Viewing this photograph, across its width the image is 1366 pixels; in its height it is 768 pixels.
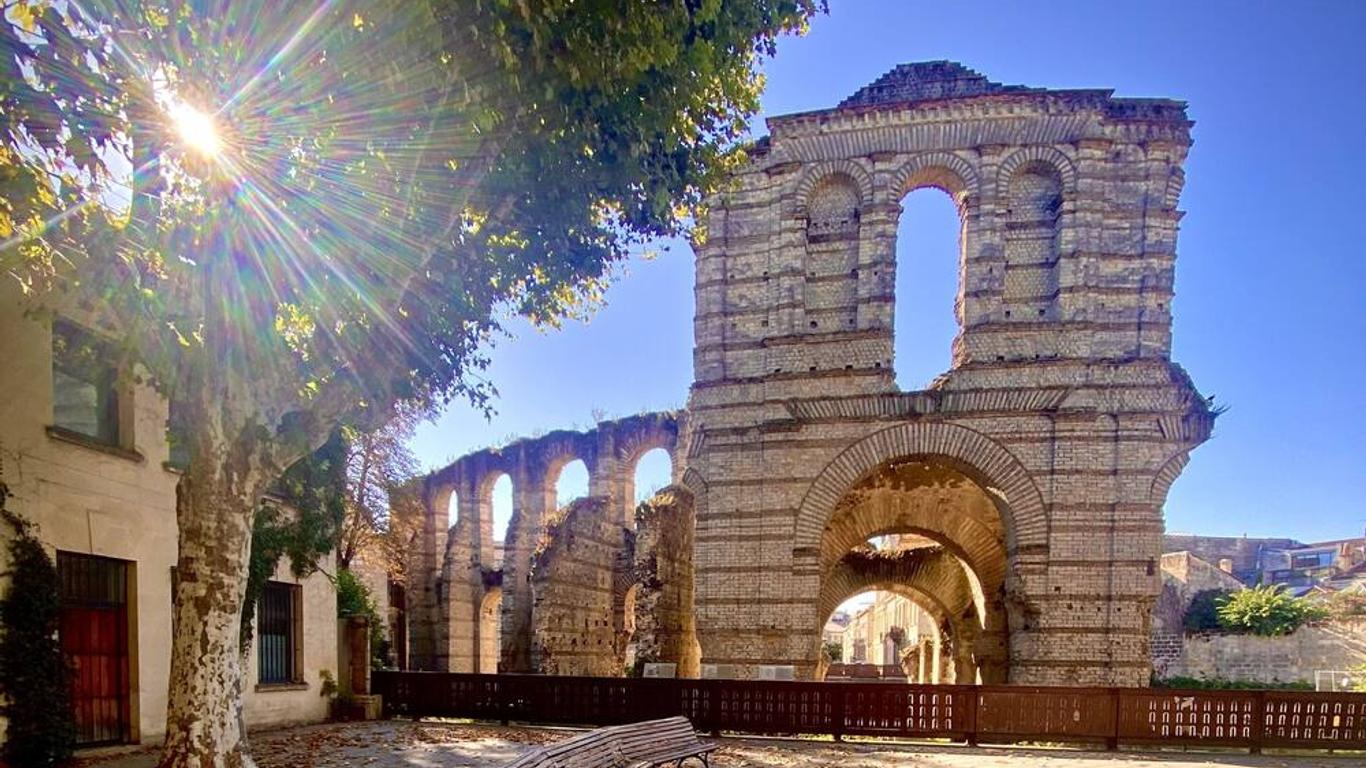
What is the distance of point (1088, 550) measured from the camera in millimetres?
11688

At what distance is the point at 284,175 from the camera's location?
6.33 metres

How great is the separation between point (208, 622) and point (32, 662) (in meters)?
3.54

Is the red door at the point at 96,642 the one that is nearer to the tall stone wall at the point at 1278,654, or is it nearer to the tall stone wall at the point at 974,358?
the tall stone wall at the point at 974,358

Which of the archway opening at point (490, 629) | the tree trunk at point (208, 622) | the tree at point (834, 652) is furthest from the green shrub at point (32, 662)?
the tree at point (834, 652)

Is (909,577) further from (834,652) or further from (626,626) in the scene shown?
(834,652)

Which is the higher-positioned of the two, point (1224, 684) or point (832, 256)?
point (832, 256)

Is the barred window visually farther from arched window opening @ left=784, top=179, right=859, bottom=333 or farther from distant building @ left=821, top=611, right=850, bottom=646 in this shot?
distant building @ left=821, top=611, right=850, bottom=646

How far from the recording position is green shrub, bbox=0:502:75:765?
296 inches

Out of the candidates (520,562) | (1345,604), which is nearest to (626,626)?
(520,562)

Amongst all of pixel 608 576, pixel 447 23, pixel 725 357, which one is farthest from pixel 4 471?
pixel 608 576

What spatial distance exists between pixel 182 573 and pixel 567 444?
17320 mm

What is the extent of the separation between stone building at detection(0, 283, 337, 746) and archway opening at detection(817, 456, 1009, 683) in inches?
396

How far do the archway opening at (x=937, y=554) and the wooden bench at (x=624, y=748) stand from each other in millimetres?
5846

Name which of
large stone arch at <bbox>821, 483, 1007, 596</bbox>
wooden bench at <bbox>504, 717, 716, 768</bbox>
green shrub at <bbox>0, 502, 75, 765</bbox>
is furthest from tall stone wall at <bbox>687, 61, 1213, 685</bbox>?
green shrub at <bbox>0, 502, 75, 765</bbox>
